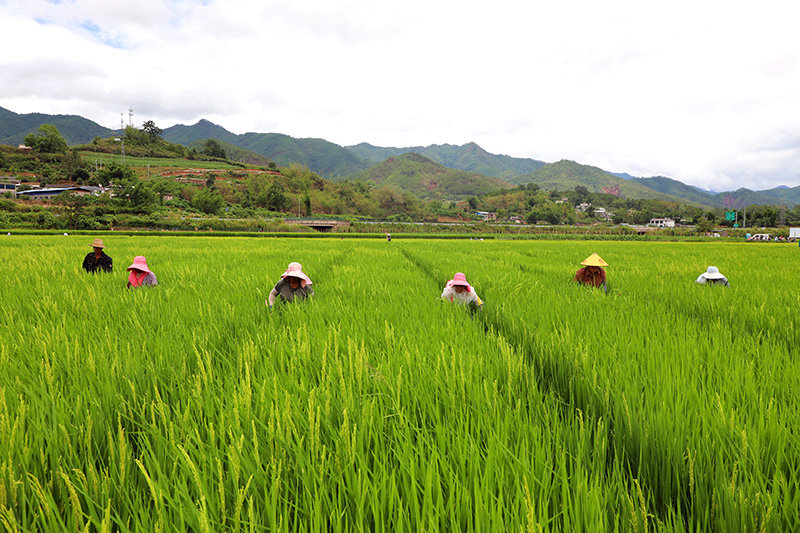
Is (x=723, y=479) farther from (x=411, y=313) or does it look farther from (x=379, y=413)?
(x=411, y=313)

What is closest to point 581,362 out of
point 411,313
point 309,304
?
point 411,313

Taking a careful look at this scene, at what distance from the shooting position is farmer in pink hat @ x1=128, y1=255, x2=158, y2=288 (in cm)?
459

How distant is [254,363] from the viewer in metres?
1.91

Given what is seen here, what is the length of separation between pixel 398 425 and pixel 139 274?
16.5 ft

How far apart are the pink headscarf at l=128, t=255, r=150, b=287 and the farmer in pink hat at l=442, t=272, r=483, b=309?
156 inches

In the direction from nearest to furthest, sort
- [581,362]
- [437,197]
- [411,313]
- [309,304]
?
1. [581,362]
2. [411,313]
3. [309,304]
4. [437,197]

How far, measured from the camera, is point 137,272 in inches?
190

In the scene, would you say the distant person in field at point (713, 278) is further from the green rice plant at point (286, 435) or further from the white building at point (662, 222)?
the white building at point (662, 222)

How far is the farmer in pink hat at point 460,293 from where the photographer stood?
3837mm

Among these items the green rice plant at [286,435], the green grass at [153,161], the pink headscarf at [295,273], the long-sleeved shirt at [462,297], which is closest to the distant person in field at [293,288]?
the pink headscarf at [295,273]

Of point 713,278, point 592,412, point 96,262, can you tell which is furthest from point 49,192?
point 713,278

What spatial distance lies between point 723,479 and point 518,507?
591 mm

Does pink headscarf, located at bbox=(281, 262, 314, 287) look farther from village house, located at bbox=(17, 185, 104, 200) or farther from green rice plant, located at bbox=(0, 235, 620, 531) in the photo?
village house, located at bbox=(17, 185, 104, 200)

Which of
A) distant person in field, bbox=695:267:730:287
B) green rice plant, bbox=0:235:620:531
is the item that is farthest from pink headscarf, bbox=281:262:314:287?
distant person in field, bbox=695:267:730:287
